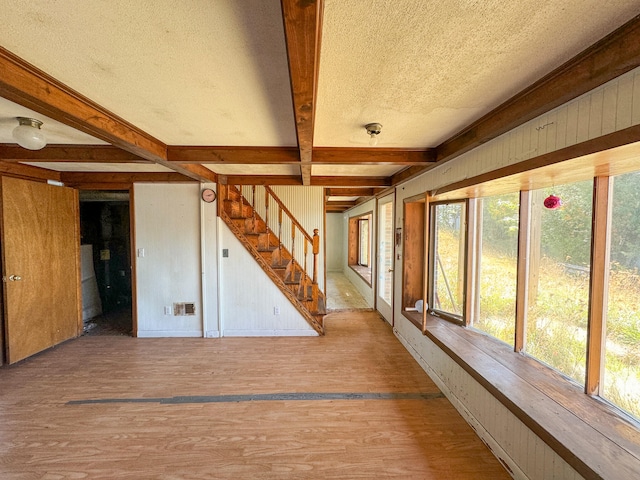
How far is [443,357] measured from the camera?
246 centimetres

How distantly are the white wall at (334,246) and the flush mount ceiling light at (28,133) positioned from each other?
25.6 feet

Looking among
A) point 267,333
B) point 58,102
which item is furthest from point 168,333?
point 58,102

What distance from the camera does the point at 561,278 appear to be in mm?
1757

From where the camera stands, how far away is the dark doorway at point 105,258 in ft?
14.3

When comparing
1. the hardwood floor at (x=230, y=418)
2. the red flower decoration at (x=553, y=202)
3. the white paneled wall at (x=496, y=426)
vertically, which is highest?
the red flower decoration at (x=553, y=202)

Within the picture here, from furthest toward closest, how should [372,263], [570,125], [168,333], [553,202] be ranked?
[372,263] → [168,333] → [553,202] → [570,125]

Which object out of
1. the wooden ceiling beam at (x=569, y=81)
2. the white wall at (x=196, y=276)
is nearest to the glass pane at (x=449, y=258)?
the wooden ceiling beam at (x=569, y=81)

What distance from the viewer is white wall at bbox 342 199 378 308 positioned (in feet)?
16.5

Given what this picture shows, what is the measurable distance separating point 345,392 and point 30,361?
3596 millimetres

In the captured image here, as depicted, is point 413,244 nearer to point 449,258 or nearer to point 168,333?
point 449,258

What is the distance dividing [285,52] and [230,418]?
252 cm

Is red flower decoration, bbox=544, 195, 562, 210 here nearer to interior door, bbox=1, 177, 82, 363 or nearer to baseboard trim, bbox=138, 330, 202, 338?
baseboard trim, bbox=138, 330, 202, 338

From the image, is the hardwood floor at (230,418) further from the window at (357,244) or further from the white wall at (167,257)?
the window at (357,244)

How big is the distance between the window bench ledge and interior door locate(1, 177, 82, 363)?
4589 millimetres
